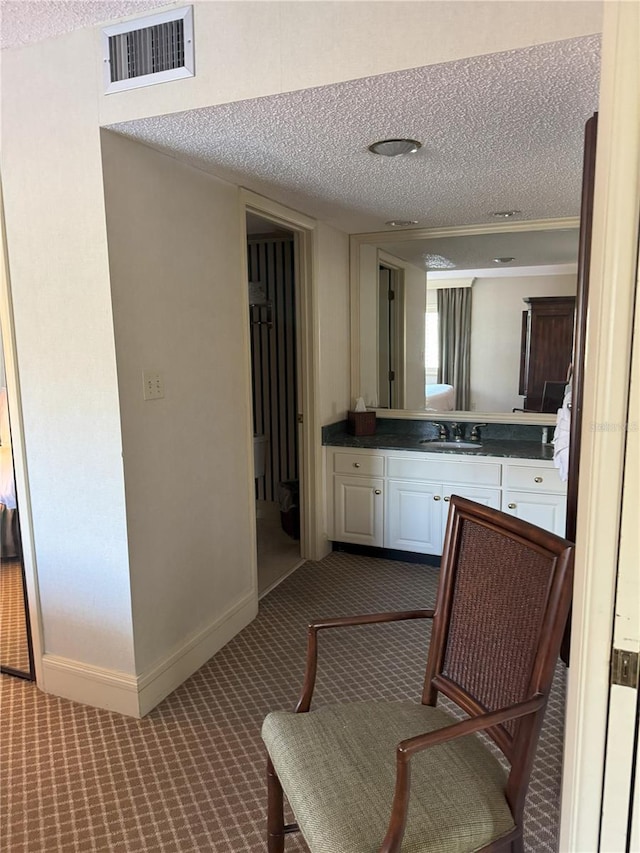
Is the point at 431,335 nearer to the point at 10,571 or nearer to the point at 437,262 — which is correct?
the point at 437,262

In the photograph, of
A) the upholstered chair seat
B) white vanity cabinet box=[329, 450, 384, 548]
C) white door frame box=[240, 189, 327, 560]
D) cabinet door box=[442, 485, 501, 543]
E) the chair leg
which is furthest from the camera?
white vanity cabinet box=[329, 450, 384, 548]

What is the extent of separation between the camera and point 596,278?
86 centimetres

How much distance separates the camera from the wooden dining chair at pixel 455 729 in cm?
117

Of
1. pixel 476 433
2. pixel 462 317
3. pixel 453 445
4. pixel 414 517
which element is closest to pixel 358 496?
pixel 414 517

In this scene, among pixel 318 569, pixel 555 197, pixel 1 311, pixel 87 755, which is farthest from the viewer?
pixel 318 569

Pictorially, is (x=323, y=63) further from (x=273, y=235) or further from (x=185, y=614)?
(x=273, y=235)

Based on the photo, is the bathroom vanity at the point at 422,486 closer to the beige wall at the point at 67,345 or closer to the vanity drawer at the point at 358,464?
the vanity drawer at the point at 358,464

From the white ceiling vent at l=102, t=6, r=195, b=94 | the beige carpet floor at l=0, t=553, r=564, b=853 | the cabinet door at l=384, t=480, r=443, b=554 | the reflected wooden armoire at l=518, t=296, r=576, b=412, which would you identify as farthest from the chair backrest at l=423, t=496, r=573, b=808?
the reflected wooden armoire at l=518, t=296, r=576, b=412

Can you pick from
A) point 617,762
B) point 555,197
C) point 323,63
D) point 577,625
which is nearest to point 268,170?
point 323,63

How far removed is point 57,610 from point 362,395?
246 cm

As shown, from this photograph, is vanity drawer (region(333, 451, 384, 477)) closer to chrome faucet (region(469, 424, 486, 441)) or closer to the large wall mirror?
the large wall mirror

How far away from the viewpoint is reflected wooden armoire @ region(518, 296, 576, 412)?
3590mm

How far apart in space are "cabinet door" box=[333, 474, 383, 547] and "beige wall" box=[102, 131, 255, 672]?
102cm

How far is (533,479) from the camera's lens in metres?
3.31
